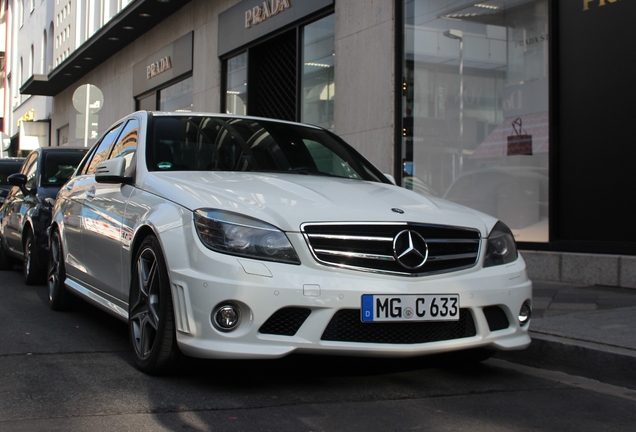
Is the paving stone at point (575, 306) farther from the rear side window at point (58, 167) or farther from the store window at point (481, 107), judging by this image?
the rear side window at point (58, 167)

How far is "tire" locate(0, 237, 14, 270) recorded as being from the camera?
10133 millimetres

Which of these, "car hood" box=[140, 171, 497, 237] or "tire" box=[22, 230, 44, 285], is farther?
"tire" box=[22, 230, 44, 285]

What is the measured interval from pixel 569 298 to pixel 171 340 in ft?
13.9

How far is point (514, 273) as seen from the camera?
13.9 feet

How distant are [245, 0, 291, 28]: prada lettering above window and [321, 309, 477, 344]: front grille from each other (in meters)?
10.5

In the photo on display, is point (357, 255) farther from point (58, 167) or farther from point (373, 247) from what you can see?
point (58, 167)

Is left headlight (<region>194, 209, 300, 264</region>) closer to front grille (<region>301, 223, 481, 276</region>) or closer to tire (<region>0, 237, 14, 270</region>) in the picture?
front grille (<region>301, 223, 481, 276</region>)

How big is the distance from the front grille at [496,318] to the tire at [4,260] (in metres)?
7.67

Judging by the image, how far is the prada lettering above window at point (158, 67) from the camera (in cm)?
1950

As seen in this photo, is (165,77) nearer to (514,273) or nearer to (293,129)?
(293,129)

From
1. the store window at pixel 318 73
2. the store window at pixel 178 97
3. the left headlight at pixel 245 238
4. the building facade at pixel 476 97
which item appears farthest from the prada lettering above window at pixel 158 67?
the left headlight at pixel 245 238

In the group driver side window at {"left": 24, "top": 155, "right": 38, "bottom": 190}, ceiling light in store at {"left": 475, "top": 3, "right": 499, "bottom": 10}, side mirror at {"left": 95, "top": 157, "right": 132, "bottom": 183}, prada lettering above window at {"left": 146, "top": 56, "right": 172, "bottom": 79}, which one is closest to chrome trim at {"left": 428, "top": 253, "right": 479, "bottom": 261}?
side mirror at {"left": 95, "top": 157, "right": 132, "bottom": 183}

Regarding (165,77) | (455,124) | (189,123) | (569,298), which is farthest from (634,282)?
(165,77)

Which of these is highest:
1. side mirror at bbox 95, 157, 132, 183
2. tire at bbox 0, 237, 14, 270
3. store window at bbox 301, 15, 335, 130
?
store window at bbox 301, 15, 335, 130
